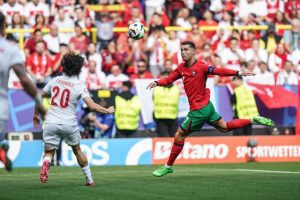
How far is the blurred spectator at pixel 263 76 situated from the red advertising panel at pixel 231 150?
2623 mm

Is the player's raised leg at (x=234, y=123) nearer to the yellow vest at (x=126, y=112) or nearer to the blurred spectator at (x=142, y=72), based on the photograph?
the yellow vest at (x=126, y=112)

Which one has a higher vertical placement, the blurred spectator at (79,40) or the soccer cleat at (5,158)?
the blurred spectator at (79,40)

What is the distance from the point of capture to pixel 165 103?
80.4 feet

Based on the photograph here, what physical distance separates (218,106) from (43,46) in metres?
5.03

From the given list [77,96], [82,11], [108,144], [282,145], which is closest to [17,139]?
[108,144]

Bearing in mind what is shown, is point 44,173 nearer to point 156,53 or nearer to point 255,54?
point 156,53

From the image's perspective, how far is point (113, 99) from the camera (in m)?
24.6

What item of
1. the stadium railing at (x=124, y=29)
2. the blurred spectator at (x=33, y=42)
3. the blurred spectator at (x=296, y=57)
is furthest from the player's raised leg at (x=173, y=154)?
the blurred spectator at (x=296, y=57)

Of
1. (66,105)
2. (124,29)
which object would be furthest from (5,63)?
(124,29)

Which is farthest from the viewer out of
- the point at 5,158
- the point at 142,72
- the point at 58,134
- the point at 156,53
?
the point at 156,53

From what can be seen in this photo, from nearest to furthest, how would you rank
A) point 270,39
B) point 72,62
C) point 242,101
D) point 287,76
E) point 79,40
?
point 72,62 < point 242,101 < point 79,40 < point 287,76 < point 270,39

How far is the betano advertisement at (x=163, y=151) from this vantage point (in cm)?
2284

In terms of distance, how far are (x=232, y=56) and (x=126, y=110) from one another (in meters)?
4.66

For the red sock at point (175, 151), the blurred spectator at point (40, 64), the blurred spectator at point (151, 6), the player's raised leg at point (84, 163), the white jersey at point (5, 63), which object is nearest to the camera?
the white jersey at point (5, 63)
